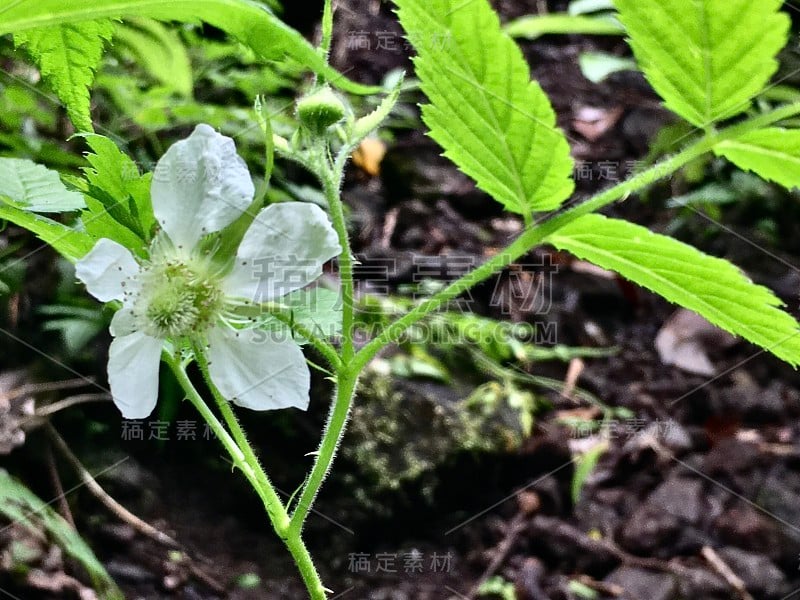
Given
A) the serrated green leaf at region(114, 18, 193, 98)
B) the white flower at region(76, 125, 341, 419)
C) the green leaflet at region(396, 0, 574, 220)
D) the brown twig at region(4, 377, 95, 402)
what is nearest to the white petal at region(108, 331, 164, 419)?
the white flower at region(76, 125, 341, 419)

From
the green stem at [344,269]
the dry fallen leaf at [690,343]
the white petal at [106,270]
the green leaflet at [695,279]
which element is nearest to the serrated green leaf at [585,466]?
the dry fallen leaf at [690,343]

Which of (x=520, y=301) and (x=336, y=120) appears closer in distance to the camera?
(x=336, y=120)

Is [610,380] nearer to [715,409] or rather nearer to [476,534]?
[715,409]

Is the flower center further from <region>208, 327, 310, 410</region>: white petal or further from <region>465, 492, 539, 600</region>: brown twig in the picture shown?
<region>465, 492, 539, 600</region>: brown twig

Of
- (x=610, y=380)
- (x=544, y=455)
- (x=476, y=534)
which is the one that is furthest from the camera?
(x=610, y=380)

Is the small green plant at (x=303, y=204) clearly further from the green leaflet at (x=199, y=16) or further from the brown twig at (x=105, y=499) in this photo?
the brown twig at (x=105, y=499)

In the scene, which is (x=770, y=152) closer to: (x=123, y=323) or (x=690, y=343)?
(x=123, y=323)

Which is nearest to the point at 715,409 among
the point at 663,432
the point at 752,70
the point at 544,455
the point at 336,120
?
the point at 663,432
